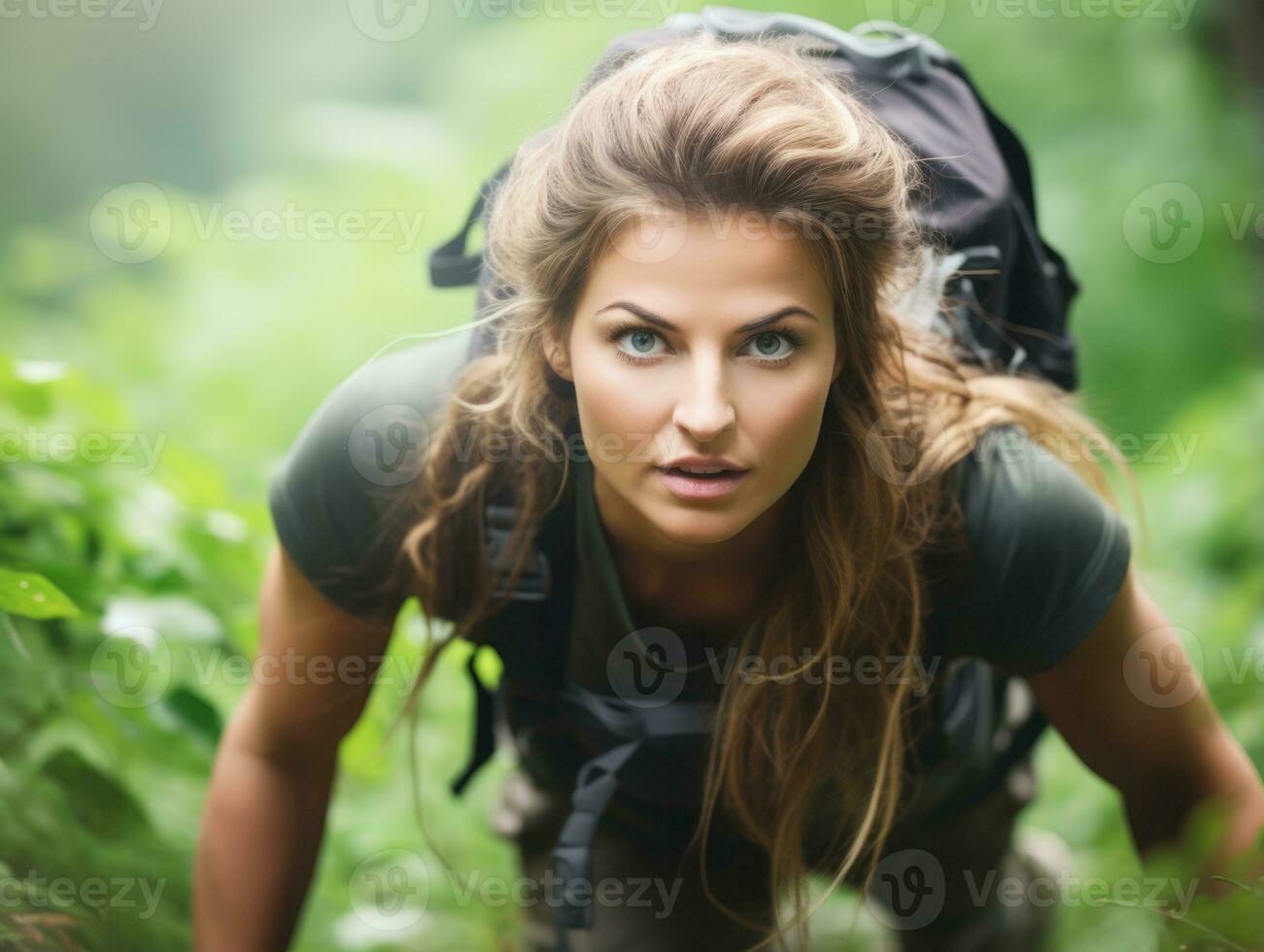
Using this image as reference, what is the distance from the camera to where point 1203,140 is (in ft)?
15.4

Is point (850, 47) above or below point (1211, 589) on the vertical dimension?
above

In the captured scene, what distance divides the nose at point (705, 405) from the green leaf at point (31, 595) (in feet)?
3.02

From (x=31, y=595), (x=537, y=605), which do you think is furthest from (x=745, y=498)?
(x=31, y=595)

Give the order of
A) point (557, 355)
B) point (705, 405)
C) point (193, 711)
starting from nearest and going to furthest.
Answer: point (705, 405) → point (557, 355) → point (193, 711)

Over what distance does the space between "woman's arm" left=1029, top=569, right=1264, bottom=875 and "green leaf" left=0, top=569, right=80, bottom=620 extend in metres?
1.40

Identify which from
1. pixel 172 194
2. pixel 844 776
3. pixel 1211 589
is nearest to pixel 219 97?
pixel 172 194

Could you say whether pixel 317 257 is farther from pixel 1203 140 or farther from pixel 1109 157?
pixel 1203 140

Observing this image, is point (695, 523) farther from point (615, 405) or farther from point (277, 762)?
point (277, 762)

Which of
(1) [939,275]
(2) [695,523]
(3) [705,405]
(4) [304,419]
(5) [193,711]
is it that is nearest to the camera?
(3) [705,405]

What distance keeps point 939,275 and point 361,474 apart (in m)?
0.86

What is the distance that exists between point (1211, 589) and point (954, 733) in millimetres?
1736

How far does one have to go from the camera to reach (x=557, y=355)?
1730 millimetres

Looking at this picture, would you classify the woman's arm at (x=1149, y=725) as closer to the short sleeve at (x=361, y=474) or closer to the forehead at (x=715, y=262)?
the forehead at (x=715, y=262)

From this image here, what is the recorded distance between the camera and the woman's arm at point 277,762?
196cm
